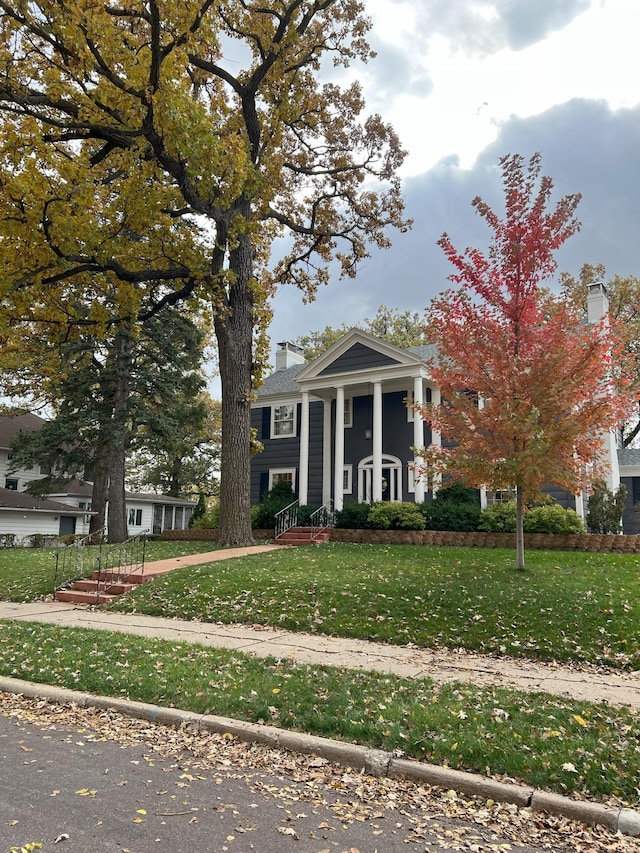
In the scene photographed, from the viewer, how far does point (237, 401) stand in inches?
648

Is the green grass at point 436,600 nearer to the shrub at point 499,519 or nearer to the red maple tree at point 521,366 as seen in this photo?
the red maple tree at point 521,366

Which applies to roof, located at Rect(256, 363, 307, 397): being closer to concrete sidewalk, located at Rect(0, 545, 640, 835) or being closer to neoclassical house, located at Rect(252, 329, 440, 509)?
neoclassical house, located at Rect(252, 329, 440, 509)

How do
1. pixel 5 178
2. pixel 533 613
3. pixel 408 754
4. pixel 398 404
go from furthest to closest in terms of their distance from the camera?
pixel 398 404
pixel 5 178
pixel 533 613
pixel 408 754

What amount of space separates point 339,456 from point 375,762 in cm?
1716

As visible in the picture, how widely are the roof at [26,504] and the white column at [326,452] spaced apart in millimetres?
14368

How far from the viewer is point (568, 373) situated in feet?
33.1

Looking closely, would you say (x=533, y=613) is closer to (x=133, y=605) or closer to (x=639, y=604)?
(x=639, y=604)

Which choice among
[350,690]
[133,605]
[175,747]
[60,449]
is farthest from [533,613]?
[60,449]

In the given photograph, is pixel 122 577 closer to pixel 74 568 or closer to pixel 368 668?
pixel 74 568

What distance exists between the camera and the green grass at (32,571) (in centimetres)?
1177

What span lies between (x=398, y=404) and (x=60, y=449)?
517 inches

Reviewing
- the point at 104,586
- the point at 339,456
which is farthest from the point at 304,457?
the point at 104,586

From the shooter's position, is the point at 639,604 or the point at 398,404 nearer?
the point at 639,604

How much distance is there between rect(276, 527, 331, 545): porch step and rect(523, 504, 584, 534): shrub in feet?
19.5
